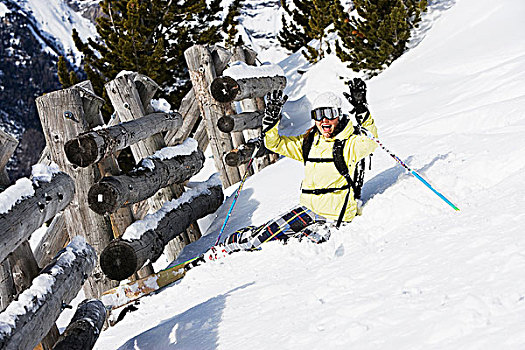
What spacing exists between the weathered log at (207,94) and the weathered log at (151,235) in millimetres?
1855

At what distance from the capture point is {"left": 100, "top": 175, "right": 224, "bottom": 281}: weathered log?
4.07 meters

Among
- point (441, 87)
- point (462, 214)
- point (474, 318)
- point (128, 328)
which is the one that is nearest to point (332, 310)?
point (474, 318)

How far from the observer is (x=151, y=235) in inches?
175

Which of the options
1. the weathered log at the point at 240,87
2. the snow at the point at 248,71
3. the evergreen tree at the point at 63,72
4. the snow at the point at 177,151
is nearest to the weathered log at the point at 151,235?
the snow at the point at 177,151

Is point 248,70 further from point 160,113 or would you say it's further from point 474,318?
point 474,318

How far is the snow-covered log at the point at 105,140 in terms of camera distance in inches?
151

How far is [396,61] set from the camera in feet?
38.1

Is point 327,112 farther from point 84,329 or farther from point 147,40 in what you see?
point 147,40

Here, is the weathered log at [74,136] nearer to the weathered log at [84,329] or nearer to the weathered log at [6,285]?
the weathered log at [84,329]

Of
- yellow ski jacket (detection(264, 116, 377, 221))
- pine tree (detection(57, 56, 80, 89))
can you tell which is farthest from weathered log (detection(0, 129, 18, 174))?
pine tree (detection(57, 56, 80, 89))

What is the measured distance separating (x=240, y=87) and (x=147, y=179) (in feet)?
10.7

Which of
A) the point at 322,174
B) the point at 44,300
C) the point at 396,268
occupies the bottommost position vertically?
the point at 396,268

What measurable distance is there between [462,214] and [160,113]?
3.52 meters

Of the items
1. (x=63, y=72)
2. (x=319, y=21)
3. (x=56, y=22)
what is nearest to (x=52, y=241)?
(x=63, y=72)
